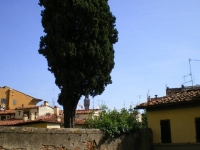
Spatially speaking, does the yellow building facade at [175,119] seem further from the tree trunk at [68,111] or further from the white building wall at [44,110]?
the white building wall at [44,110]

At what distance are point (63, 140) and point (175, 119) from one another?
7768 millimetres

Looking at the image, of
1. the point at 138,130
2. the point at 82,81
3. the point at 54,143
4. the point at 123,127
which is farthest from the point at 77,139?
the point at 82,81

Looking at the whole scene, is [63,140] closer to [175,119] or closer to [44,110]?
[175,119]

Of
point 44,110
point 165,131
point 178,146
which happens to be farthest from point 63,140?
point 44,110

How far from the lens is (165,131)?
54.1 feet

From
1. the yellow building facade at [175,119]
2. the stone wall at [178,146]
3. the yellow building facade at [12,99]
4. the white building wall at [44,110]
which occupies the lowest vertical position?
the stone wall at [178,146]

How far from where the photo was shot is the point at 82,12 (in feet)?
71.3

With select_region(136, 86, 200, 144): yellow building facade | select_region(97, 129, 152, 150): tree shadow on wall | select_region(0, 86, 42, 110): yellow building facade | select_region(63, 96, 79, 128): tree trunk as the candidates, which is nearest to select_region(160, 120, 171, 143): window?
select_region(136, 86, 200, 144): yellow building facade

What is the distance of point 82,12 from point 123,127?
10.7m

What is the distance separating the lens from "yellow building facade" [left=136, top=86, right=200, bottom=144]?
15406 millimetres

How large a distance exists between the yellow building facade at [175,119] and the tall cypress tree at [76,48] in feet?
17.6

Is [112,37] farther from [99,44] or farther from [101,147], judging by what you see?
[101,147]

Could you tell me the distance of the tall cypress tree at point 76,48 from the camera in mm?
20672

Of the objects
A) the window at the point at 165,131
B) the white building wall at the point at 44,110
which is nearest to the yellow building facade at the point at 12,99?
the white building wall at the point at 44,110
